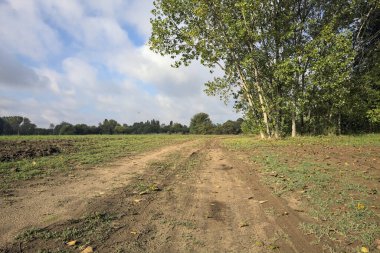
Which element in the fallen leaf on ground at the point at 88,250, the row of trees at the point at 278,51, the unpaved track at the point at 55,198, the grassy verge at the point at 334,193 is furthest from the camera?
the row of trees at the point at 278,51

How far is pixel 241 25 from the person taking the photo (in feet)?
71.5

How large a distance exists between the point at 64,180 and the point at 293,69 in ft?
57.4

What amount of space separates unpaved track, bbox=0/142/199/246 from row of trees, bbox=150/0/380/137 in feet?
50.9

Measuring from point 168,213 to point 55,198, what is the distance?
2.51 meters

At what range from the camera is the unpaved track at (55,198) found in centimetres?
493

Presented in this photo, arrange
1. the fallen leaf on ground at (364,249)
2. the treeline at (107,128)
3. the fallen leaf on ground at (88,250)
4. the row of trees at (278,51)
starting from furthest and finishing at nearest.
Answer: the treeline at (107,128) → the row of trees at (278,51) → the fallen leaf on ground at (364,249) → the fallen leaf on ground at (88,250)

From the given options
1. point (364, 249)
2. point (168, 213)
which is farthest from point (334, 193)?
point (168, 213)

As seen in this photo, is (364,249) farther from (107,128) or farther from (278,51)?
(107,128)

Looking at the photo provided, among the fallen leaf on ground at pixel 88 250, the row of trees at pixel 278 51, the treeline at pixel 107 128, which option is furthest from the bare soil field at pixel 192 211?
the treeline at pixel 107 128

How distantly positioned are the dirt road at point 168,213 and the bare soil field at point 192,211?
2 cm

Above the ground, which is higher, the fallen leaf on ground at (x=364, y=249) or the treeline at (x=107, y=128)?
the treeline at (x=107, y=128)

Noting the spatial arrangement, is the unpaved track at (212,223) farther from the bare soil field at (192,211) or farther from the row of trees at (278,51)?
the row of trees at (278,51)

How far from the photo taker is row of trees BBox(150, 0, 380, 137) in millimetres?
21750

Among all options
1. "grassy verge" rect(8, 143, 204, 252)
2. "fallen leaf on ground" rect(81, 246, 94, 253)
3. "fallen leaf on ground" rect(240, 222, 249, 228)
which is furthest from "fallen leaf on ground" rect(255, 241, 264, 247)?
"fallen leaf on ground" rect(81, 246, 94, 253)
